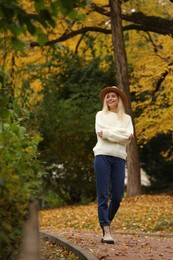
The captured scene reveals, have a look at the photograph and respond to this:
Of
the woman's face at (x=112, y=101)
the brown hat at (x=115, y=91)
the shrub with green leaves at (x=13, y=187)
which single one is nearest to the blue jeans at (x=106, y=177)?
the woman's face at (x=112, y=101)

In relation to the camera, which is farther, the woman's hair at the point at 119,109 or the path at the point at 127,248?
the woman's hair at the point at 119,109

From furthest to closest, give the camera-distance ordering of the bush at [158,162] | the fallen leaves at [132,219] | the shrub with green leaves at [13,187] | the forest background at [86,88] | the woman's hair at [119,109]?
the bush at [158,162] → the forest background at [86,88] → the fallen leaves at [132,219] → the woman's hair at [119,109] → the shrub with green leaves at [13,187]

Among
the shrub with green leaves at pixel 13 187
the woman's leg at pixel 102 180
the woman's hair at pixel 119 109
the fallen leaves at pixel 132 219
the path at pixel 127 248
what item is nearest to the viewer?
the shrub with green leaves at pixel 13 187

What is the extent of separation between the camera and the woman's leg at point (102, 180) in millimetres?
8773

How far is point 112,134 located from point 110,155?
10.1 inches

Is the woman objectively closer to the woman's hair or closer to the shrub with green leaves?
the woman's hair

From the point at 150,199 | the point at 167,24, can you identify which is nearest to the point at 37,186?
the point at 150,199

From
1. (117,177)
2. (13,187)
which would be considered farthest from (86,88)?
(13,187)

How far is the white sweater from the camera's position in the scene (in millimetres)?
8789

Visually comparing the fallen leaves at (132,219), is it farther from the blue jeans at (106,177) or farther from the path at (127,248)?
the blue jeans at (106,177)

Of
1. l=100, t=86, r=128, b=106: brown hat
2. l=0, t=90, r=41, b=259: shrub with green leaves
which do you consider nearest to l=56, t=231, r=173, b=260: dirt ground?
l=100, t=86, r=128, b=106: brown hat

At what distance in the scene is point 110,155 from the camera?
8.80m

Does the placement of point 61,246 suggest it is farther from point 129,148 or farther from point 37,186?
point 129,148

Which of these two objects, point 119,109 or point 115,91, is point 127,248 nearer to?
point 119,109
